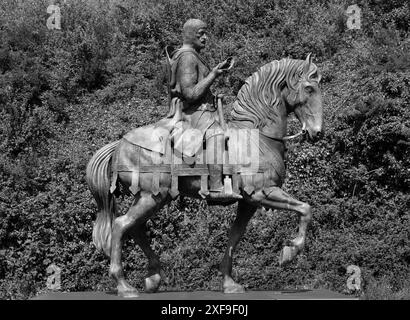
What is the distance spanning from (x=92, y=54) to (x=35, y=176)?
3.95 meters

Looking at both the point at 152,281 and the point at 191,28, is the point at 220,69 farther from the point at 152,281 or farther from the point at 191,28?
the point at 152,281

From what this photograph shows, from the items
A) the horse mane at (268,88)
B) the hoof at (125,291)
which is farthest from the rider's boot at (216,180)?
the hoof at (125,291)

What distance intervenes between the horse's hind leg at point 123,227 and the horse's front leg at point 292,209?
1260 millimetres

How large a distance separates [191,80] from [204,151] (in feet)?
2.63

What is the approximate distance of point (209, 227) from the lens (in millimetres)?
13953

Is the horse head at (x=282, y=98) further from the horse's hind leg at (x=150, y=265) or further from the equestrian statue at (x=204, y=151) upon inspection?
the horse's hind leg at (x=150, y=265)

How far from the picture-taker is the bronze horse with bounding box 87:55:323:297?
9.48m

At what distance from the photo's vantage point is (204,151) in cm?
960

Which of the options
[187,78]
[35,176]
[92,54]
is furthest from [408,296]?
[92,54]

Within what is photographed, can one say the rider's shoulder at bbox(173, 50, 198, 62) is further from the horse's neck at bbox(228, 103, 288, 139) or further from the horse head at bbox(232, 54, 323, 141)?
the horse's neck at bbox(228, 103, 288, 139)

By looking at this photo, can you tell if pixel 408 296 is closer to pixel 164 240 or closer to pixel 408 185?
pixel 408 185

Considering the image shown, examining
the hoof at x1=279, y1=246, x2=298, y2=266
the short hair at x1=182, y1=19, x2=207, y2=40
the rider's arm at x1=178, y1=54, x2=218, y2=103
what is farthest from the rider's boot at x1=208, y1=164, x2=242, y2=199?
the short hair at x1=182, y1=19, x2=207, y2=40

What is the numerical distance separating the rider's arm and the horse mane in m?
0.52

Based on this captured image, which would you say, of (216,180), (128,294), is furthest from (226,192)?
(128,294)
